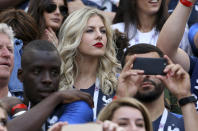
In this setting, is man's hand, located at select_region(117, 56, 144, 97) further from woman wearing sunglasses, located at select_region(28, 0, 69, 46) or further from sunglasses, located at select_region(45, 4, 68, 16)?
sunglasses, located at select_region(45, 4, 68, 16)

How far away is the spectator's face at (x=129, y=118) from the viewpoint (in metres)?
3.84

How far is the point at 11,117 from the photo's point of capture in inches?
172

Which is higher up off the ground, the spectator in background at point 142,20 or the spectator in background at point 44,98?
the spectator in background at point 44,98

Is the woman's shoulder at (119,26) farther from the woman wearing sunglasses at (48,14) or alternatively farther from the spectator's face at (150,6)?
the woman wearing sunglasses at (48,14)

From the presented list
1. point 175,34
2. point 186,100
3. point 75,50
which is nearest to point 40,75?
point 186,100

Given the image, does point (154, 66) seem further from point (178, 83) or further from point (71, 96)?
point (71, 96)

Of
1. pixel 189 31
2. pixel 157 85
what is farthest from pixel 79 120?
pixel 189 31

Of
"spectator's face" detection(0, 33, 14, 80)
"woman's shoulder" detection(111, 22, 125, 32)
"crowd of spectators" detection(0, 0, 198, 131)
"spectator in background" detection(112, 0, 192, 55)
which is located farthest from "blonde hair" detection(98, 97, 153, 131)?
"woman's shoulder" detection(111, 22, 125, 32)

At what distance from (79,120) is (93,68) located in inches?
66.5

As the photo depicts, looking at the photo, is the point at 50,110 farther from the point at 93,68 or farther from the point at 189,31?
the point at 189,31

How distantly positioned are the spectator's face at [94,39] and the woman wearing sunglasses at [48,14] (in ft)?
2.67

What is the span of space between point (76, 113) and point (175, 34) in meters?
1.85

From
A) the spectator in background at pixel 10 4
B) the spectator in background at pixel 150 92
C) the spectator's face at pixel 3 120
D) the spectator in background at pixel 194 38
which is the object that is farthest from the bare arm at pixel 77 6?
the spectator's face at pixel 3 120

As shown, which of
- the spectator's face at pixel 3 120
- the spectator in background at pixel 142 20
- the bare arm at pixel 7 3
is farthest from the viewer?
the bare arm at pixel 7 3
